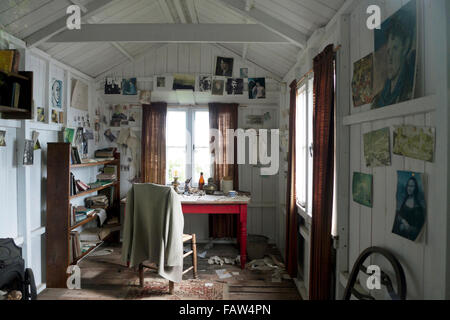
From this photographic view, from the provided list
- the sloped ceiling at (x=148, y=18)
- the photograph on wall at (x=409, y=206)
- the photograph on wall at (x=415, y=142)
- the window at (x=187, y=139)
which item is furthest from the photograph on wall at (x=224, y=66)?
the photograph on wall at (x=409, y=206)

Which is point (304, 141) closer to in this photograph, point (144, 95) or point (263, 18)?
point (263, 18)

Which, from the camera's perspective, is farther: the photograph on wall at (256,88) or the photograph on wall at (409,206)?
the photograph on wall at (256,88)

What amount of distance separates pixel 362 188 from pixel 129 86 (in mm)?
3520

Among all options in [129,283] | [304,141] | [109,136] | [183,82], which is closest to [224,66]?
[183,82]

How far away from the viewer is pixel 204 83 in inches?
150

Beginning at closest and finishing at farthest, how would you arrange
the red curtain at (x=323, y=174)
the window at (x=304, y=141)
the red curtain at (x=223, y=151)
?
1. the red curtain at (x=323, y=174)
2. the window at (x=304, y=141)
3. the red curtain at (x=223, y=151)

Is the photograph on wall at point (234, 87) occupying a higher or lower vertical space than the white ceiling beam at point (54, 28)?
lower

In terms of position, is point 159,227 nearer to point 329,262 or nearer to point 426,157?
point 329,262

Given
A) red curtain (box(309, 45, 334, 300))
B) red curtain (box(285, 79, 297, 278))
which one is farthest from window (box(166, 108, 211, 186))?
red curtain (box(309, 45, 334, 300))

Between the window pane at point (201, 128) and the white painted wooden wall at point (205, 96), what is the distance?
0.62ft

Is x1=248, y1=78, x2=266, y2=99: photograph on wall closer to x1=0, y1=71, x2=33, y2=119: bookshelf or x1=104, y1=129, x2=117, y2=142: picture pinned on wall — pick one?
x1=104, y1=129, x2=117, y2=142: picture pinned on wall

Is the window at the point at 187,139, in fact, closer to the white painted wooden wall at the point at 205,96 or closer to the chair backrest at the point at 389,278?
the white painted wooden wall at the point at 205,96

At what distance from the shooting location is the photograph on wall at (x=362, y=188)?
1.41m

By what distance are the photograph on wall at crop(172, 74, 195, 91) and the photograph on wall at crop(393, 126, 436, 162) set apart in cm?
309
